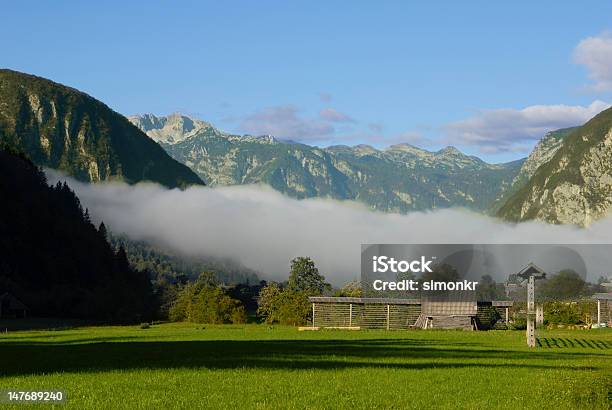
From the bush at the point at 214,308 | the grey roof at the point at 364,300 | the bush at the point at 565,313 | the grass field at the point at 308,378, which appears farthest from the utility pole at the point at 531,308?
the bush at the point at 214,308

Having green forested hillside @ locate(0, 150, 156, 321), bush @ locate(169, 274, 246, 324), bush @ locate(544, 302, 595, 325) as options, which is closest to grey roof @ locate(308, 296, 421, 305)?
bush @ locate(544, 302, 595, 325)

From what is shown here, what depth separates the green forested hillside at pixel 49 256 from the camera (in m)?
135

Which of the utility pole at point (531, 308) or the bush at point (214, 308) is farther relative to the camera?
the bush at point (214, 308)

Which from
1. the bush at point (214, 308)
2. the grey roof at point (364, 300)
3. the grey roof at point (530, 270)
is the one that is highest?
the grey roof at point (530, 270)

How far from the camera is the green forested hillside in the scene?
135 m

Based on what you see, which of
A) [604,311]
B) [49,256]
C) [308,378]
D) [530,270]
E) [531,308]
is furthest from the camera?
[49,256]

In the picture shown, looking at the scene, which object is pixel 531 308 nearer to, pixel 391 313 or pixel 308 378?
pixel 308 378

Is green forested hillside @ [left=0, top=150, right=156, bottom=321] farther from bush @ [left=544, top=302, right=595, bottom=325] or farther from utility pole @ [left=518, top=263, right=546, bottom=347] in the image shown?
utility pole @ [left=518, top=263, right=546, bottom=347]

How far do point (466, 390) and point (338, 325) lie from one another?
60.9 meters

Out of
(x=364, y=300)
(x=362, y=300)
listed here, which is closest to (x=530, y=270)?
(x=364, y=300)

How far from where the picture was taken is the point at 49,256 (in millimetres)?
170625

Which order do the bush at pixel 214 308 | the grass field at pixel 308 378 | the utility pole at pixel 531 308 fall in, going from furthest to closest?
the bush at pixel 214 308, the utility pole at pixel 531 308, the grass field at pixel 308 378

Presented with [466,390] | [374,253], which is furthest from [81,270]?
[466,390]

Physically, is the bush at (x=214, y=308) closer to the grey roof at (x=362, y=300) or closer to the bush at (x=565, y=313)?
the grey roof at (x=362, y=300)
